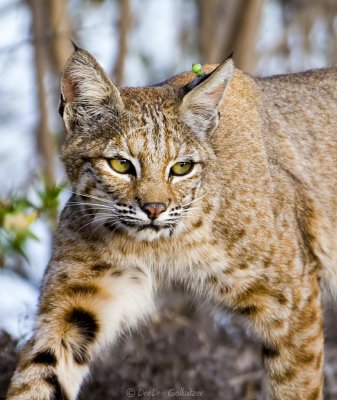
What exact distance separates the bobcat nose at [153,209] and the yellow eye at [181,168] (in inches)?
11.0

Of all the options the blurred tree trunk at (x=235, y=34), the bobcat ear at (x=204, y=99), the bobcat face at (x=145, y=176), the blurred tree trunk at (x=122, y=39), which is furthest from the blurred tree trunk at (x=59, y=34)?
the bobcat face at (x=145, y=176)

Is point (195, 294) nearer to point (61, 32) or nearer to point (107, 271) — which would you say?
point (107, 271)

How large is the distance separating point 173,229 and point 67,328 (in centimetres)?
93

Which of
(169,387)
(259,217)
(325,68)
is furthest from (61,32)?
(259,217)

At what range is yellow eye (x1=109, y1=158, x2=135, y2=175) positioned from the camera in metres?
5.73

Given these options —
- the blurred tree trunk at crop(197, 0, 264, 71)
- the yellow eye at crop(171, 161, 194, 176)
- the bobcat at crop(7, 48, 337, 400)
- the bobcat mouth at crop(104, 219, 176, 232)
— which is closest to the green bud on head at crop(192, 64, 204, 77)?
the bobcat at crop(7, 48, 337, 400)

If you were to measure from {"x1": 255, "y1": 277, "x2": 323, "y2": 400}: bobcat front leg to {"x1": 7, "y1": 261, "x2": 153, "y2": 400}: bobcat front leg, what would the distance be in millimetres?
915

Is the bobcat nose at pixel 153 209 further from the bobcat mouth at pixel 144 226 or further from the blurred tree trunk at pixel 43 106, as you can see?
the blurred tree trunk at pixel 43 106

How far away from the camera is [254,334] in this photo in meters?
6.52

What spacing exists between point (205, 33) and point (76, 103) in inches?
308

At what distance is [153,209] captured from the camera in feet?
18.2

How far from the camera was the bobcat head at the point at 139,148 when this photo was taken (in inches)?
224

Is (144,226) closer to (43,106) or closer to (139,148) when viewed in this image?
(139,148)

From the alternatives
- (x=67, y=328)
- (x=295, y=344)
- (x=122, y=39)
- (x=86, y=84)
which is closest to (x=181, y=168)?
(x=86, y=84)
